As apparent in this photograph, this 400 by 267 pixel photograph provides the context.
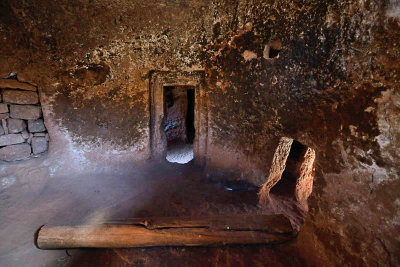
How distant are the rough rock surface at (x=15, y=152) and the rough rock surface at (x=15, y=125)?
254 mm

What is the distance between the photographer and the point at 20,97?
10.2 feet

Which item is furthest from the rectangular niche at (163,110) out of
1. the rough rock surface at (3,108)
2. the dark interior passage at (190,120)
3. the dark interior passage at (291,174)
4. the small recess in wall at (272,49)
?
the dark interior passage at (190,120)

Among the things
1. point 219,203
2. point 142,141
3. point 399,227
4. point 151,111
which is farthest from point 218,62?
point 399,227

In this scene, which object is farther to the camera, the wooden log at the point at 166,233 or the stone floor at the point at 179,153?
the stone floor at the point at 179,153

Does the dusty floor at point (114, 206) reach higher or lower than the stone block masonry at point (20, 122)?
lower

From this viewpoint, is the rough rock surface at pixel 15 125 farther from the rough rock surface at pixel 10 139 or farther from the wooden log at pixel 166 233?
the wooden log at pixel 166 233

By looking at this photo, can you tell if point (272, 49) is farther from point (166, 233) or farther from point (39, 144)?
point (39, 144)

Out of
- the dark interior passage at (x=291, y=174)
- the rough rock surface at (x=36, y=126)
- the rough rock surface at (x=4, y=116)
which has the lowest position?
the dark interior passage at (x=291, y=174)

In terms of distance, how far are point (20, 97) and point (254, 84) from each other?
3.71 meters

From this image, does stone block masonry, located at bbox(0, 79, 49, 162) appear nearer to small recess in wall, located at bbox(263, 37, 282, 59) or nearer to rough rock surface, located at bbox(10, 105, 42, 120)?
rough rock surface, located at bbox(10, 105, 42, 120)

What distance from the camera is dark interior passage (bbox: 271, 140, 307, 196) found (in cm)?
401

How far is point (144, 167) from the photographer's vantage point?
4105 mm

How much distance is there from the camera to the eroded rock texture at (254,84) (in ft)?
5.15

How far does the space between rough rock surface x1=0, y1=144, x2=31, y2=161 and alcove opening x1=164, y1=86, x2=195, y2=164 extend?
381 centimetres
